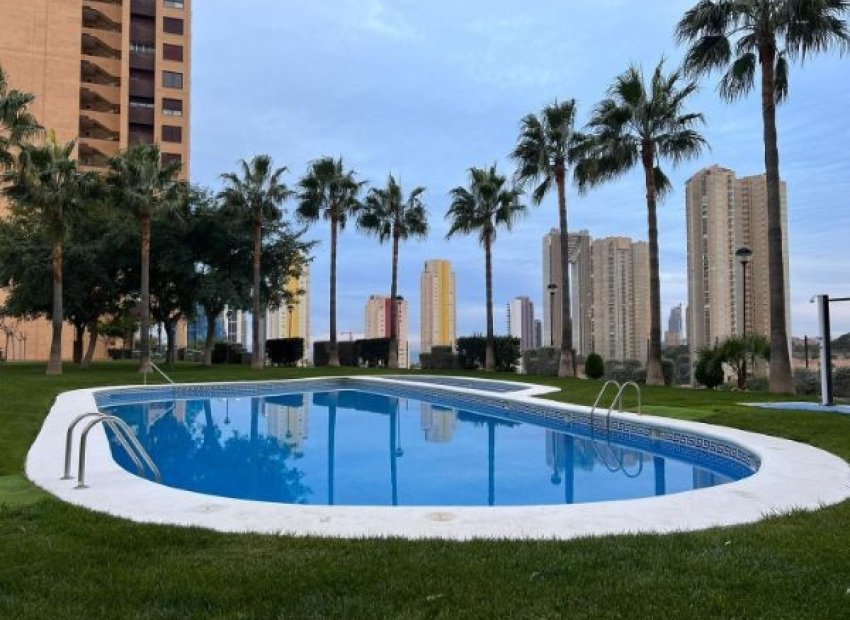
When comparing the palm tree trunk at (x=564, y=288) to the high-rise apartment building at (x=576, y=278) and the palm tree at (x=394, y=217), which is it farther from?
the high-rise apartment building at (x=576, y=278)

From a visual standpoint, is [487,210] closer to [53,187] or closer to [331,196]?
[331,196]

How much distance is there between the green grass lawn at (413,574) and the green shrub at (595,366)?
19.1 meters

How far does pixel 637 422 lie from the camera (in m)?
11.5

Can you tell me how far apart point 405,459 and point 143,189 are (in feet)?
61.3

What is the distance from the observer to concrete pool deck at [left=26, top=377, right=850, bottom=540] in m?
4.95

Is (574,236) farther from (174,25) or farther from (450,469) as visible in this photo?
(174,25)

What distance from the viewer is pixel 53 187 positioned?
23.5m

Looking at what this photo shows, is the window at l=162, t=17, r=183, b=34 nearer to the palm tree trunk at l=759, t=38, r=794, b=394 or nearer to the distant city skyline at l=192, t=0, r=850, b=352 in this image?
the distant city skyline at l=192, t=0, r=850, b=352

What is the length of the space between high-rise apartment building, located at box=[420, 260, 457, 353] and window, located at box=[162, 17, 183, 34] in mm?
31738

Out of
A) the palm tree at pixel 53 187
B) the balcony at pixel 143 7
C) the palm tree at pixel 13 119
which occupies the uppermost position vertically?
the balcony at pixel 143 7

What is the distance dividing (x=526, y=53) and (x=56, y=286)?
17990 mm

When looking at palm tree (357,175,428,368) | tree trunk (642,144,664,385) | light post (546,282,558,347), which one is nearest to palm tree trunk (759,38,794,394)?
tree trunk (642,144,664,385)

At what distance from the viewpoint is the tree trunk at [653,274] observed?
19.6 metres

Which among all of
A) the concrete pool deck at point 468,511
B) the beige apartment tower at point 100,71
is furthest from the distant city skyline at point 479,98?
the beige apartment tower at point 100,71
